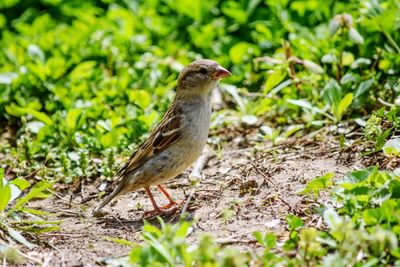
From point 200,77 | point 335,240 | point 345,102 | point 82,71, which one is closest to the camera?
point 335,240

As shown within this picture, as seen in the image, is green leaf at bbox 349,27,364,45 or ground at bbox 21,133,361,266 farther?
green leaf at bbox 349,27,364,45

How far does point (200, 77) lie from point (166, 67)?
78.2 inches

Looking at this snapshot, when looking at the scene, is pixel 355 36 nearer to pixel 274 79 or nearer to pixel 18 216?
pixel 274 79

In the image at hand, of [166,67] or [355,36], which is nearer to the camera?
[355,36]

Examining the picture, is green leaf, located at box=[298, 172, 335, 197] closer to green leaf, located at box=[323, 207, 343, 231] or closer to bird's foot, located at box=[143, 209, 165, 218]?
green leaf, located at box=[323, 207, 343, 231]

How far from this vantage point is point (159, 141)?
5820mm

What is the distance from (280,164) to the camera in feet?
19.8

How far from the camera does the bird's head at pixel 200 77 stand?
598cm

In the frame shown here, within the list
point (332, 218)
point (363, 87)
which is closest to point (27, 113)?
point (363, 87)

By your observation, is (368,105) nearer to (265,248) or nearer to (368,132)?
(368,132)

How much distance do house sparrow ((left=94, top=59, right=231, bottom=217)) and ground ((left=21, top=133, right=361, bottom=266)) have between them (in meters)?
0.24

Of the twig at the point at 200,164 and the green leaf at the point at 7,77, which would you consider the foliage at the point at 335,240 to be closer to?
the twig at the point at 200,164

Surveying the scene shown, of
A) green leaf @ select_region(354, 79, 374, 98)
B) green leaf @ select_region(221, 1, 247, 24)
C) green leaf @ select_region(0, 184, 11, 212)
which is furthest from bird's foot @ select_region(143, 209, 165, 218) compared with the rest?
green leaf @ select_region(221, 1, 247, 24)

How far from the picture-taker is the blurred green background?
260 inches
